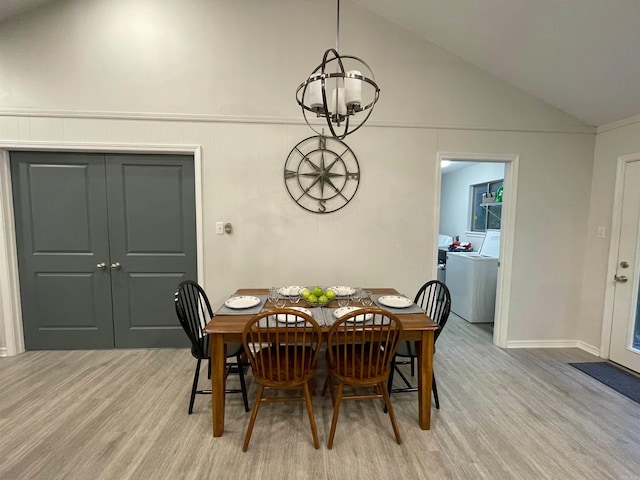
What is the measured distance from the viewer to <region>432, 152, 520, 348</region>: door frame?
9.70 ft

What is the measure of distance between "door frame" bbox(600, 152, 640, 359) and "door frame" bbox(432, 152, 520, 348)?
838mm

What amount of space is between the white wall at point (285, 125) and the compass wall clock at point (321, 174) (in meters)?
0.09

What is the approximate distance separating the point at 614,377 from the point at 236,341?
319cm

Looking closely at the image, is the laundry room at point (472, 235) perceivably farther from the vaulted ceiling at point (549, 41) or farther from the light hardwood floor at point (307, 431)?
the light hardwood floor at point (307, 431)

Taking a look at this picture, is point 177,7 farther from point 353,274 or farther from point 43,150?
point 353,274

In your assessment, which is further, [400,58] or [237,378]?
[400,58]

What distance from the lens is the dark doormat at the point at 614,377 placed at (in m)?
2.30

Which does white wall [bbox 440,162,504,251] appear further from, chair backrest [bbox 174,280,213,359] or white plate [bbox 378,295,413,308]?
chair backrest [bbox 174,280,213,359]

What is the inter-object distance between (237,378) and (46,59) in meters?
3.37

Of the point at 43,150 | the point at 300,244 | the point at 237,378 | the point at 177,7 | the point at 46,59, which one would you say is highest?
the point at 177,7

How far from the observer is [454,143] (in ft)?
9.62

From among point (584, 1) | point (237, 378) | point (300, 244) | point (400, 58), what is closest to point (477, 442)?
point (237, 378)

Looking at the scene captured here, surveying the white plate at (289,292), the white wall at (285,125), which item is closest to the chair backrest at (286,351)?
the white plate at (289,292)

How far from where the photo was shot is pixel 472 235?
5035 mm
